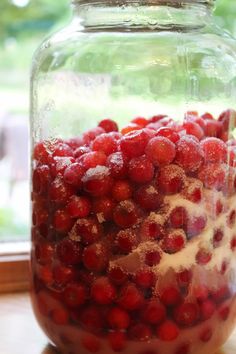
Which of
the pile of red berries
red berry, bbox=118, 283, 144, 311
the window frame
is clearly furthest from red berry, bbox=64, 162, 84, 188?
the window frame

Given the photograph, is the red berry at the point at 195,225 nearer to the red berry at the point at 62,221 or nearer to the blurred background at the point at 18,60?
the red berry at the point at 62,221

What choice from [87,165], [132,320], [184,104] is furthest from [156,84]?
[132,320]

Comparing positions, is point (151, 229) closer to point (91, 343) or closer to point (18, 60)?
point (91, 343)

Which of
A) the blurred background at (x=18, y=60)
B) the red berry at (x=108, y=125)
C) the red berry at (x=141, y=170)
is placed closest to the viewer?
the red berry at (x=141, y=170)

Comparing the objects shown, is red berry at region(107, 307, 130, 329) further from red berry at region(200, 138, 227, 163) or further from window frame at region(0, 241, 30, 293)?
window frame at region(0, 241, 30, 293)

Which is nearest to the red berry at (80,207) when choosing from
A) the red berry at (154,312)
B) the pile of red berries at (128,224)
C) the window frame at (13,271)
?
the pile of red berries at (128,224)
